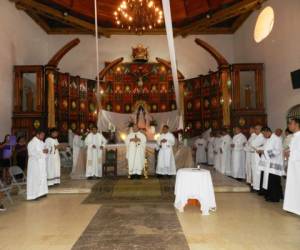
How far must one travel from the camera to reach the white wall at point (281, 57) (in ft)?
34.3

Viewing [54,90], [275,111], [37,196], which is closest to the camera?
[37,196]

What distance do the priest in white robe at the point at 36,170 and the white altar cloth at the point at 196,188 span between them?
136 inches

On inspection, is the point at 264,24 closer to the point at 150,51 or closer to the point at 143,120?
the point at 150,51

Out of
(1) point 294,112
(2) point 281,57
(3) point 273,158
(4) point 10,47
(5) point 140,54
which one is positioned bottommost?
(3) point 273,158

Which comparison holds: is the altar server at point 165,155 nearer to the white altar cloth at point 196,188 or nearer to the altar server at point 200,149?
the white altar cloth at point 196,188

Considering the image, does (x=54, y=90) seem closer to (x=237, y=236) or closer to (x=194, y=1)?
(x=194, y=1)

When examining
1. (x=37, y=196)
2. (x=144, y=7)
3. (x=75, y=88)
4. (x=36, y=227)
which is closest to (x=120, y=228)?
(x=36, y=227)

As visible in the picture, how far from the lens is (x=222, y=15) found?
1424 cm

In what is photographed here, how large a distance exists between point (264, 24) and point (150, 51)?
6159 millimetres

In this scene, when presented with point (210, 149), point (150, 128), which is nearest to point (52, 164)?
point (150, 128)

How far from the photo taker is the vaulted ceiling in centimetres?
1359

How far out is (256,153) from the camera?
7.64m

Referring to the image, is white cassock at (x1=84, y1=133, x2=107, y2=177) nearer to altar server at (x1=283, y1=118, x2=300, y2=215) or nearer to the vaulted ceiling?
altar server at (x1=283, y1=118, x2=300, y2=215)

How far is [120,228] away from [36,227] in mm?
1444
